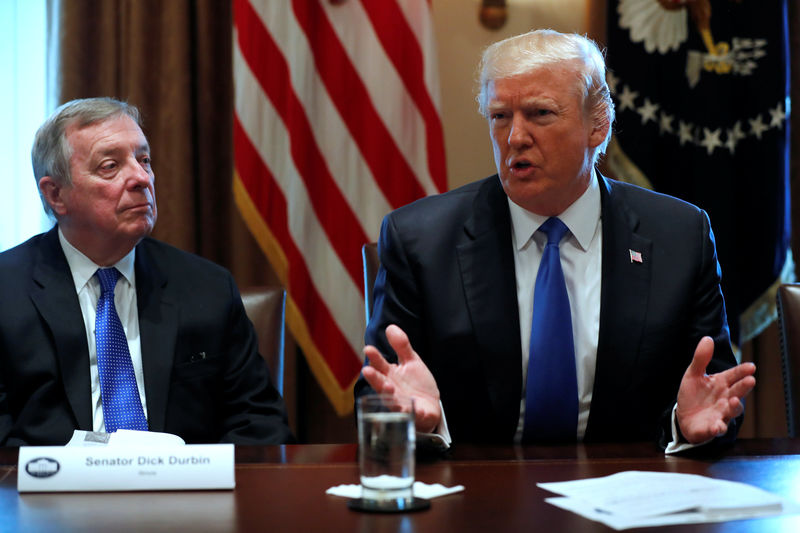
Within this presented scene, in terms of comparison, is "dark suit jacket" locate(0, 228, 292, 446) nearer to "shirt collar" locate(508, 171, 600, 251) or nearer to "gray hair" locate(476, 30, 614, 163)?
"shirt collar" locate(508, 171, 600, 251)

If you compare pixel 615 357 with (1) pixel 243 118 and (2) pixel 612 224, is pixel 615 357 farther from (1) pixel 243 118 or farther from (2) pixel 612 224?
(1) pixel 243 118

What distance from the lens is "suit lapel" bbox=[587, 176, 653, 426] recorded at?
2.21m

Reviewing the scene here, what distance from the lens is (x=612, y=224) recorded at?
2365 mm

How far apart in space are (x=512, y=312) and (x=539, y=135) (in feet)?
1.46

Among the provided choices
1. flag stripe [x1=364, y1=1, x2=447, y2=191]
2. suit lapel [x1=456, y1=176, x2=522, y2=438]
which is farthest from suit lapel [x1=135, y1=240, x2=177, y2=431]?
flag stripe [x1=364, y1=1, x2=447, y2=191]

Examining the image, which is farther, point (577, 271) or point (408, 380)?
point (577, 271)

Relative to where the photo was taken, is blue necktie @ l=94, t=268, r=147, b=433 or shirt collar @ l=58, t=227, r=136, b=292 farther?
shirt collar @ l=58, t=227, r=136, b=292

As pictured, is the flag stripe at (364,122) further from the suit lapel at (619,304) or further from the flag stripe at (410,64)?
the suit lapel at (619,304)

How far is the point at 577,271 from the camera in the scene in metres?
2.33

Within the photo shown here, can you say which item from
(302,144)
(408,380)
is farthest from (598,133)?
(302,144)

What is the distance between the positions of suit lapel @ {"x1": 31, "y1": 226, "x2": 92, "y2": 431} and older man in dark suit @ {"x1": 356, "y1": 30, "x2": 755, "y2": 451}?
A: 73 cm

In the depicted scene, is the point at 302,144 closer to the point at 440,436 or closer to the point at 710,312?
the point at 710,312

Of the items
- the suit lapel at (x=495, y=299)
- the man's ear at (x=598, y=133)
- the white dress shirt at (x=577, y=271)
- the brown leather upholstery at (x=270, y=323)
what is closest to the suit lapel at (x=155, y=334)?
the brown leather upholstery at (x=270, y=323)

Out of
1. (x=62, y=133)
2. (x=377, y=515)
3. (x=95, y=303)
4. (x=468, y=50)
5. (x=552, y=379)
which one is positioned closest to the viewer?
(x=377, y=515)
